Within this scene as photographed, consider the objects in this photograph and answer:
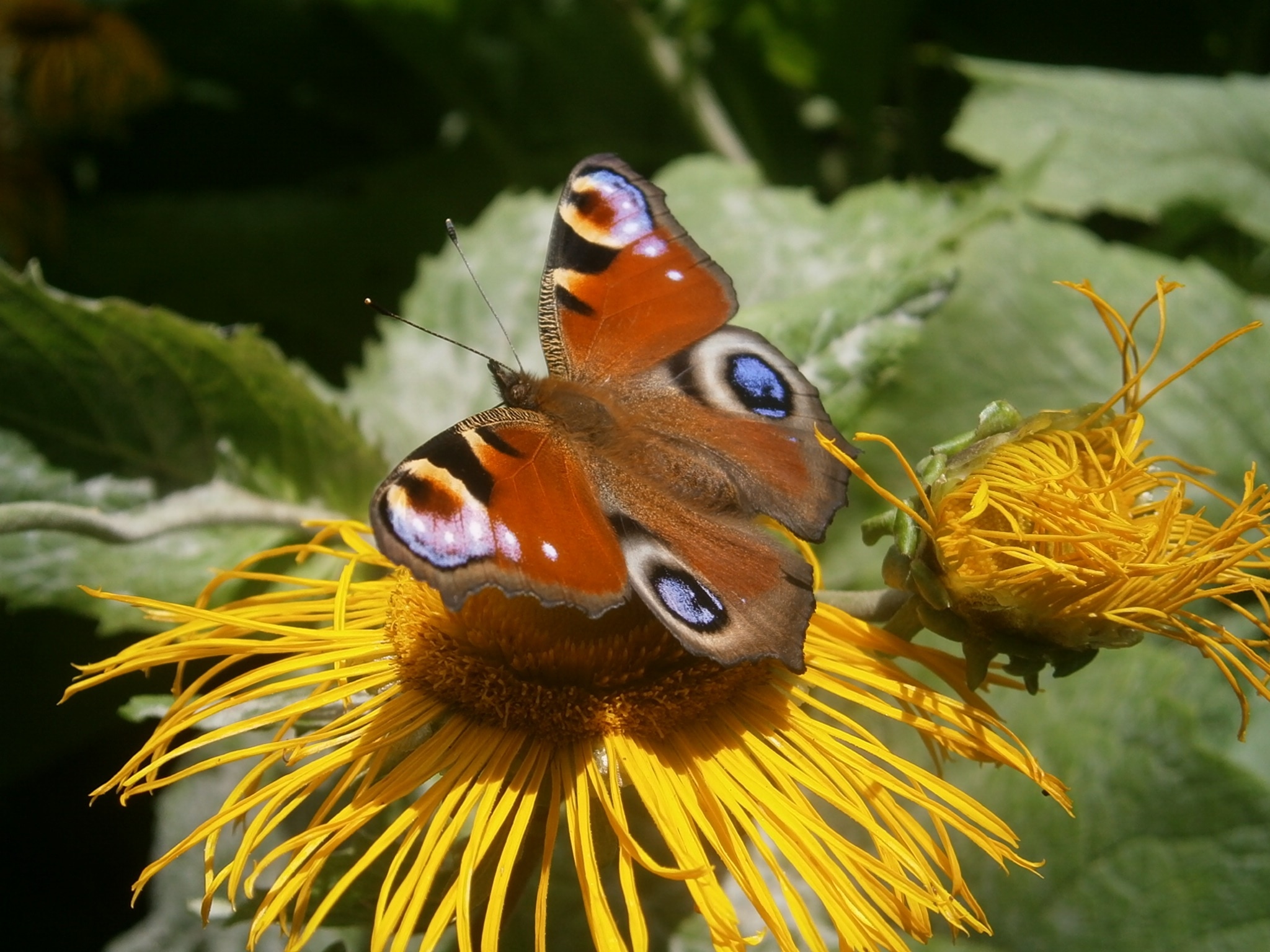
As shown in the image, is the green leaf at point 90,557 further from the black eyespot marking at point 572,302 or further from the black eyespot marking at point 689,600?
the black eyespot marking at point 689,600

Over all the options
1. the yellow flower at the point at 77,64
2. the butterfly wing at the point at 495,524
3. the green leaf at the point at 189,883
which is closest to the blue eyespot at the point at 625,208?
the butterfly wing at the point at 495,524

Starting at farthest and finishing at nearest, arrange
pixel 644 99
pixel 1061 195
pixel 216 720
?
pixel 644 99
pixel 1061 195
pixel 216 720

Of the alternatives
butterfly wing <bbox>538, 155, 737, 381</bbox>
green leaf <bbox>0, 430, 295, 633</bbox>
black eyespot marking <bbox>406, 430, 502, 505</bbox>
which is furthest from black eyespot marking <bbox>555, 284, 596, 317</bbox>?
green leaf <bbox>0, 430, 295, 633</bbox>

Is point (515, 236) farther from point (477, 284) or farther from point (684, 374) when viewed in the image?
point (684, 374)

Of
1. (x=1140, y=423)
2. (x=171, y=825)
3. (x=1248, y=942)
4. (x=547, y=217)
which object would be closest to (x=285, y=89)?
(x=547, y=217)

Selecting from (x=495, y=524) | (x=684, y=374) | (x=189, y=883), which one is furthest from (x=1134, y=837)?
(x=189, y=883)

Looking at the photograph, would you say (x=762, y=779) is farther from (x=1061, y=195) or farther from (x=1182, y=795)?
(x=1061, y=195)
